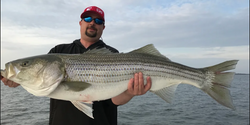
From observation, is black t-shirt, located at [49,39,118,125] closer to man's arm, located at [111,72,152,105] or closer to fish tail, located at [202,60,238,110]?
man's arm, located at [111,72,152,105]

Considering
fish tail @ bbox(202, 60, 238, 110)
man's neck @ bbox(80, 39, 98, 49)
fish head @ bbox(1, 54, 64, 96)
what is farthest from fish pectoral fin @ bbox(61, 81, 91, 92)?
fish tail @ bbox(202, 60, 238, 110)

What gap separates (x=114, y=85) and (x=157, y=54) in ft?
4.16

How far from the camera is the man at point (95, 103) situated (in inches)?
150

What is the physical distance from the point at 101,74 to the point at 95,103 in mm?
1232

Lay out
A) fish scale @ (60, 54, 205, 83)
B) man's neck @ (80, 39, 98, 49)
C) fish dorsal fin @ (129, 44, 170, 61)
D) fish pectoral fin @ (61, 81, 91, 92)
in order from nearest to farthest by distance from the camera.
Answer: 1. fish pectoral fin @ (61, 81, 91, 92)
2. fish scale @ (60, 54, 205, 83)
3. fish dorsal fin @ (129, 44, 170, 61)
4. man's neck @ (80, 39, 98, 49)

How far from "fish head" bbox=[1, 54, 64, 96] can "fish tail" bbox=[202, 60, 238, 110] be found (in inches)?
126

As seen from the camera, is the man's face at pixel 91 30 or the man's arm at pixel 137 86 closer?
the man's arm at pixel 137 86

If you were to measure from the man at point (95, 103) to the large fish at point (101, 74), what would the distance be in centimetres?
29

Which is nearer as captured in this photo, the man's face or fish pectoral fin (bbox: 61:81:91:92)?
fish pectoral fin (bbox: 61:81:91:92)

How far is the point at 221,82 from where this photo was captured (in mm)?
3877

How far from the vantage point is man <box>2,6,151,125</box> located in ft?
12.5

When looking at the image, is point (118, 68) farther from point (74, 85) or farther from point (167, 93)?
point (167, 93)

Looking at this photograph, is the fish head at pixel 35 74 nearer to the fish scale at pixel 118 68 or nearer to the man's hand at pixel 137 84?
the fish scale at pixel 118 68

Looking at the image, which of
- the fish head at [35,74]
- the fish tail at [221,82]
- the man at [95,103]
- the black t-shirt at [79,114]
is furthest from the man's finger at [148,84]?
the fish head at [35,74]
